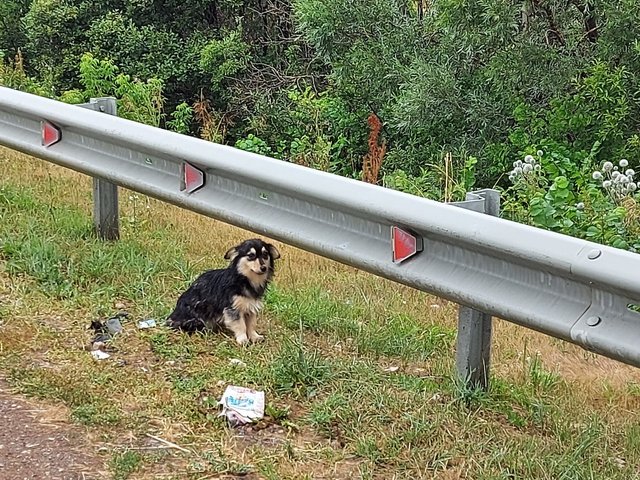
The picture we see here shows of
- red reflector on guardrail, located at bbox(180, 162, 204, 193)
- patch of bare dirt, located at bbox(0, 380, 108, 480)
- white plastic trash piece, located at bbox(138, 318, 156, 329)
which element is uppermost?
red reflector on guardrail, located at bbox(180, 162, 204, 193)

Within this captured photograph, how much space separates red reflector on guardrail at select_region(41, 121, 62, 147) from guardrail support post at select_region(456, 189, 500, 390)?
2.42m

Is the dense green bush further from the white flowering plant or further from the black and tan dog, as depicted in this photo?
the black and tan dog

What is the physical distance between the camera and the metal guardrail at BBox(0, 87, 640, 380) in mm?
3014

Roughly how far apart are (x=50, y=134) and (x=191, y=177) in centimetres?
115

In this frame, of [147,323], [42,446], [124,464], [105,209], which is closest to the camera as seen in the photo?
[124,464]

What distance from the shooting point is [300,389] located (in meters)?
3.90

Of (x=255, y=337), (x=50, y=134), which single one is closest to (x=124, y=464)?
(x=255, y=337)

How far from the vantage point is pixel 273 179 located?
410 cm

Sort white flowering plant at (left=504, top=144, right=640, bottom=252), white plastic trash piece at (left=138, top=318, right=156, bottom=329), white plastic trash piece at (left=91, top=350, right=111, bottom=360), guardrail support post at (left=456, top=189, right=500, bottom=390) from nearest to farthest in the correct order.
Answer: guardrail support post at (left=456, top=189, right=500, bottom=390) < white plastic trash piece at (left=91, top=350, right=111, bottom=360) < white plastic trash piece at (left=138, top=318, right=156, bottom=329) < white flowering plant at (left=504, top=144, right=640, bottom=252)

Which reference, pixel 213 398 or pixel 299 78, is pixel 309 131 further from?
pixel 213 398

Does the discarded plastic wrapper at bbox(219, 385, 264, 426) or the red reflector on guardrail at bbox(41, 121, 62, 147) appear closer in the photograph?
the discarded plastic wrapper at bbox(219, 385, 264, 426)

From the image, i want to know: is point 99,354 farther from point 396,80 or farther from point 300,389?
point 396,80

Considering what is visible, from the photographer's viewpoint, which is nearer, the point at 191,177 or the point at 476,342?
the point at 476,342

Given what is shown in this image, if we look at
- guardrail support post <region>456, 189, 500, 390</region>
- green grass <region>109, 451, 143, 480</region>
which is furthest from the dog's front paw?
green grass <region>109, 451, 143, 480</region>
